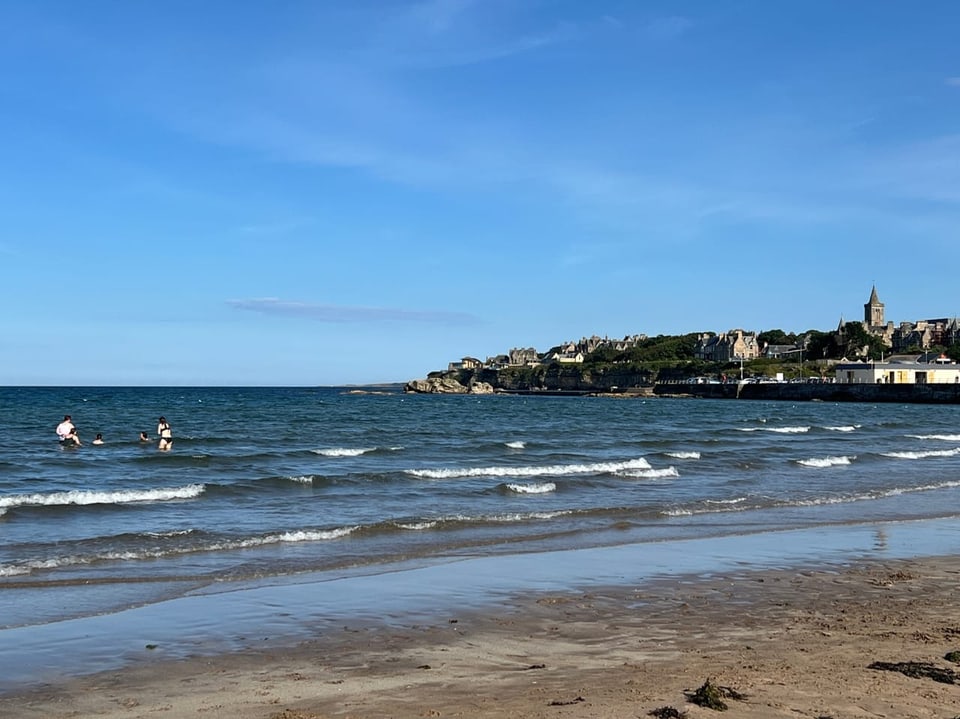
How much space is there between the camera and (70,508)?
19109 millimetres

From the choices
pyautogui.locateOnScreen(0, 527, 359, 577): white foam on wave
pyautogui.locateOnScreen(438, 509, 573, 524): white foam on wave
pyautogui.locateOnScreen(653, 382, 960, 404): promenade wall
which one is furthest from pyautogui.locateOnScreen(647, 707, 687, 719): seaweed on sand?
pyautogui.locateOnScreen(653, 382, 960, 404): promenade wall

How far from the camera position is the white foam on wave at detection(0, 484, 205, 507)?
64.3 ft

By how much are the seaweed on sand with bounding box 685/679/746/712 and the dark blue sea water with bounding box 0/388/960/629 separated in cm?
668

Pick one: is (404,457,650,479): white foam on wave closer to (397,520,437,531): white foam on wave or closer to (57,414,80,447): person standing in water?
(397,520,437,531): white foam on wave

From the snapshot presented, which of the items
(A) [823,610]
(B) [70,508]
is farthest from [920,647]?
(B) [70,508]

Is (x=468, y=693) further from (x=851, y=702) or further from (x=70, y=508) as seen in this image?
(x=70, y=508)

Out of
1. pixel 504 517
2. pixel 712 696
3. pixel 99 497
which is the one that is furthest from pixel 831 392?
pixel 712 696

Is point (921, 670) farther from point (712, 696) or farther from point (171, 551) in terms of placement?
→ point (171, 551)

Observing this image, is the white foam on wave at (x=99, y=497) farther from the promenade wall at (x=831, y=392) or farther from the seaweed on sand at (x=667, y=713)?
the promenade wall at (x=831, y=392)

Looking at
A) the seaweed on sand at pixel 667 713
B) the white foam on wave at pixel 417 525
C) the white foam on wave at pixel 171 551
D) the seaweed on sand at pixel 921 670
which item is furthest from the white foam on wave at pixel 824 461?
the seaweed on sand at pixel 667 713

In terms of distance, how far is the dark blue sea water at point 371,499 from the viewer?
13.6m

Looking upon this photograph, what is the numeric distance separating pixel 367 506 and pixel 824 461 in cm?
1874

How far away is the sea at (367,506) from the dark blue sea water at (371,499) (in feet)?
0.23

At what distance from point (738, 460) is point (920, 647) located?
24.7m
